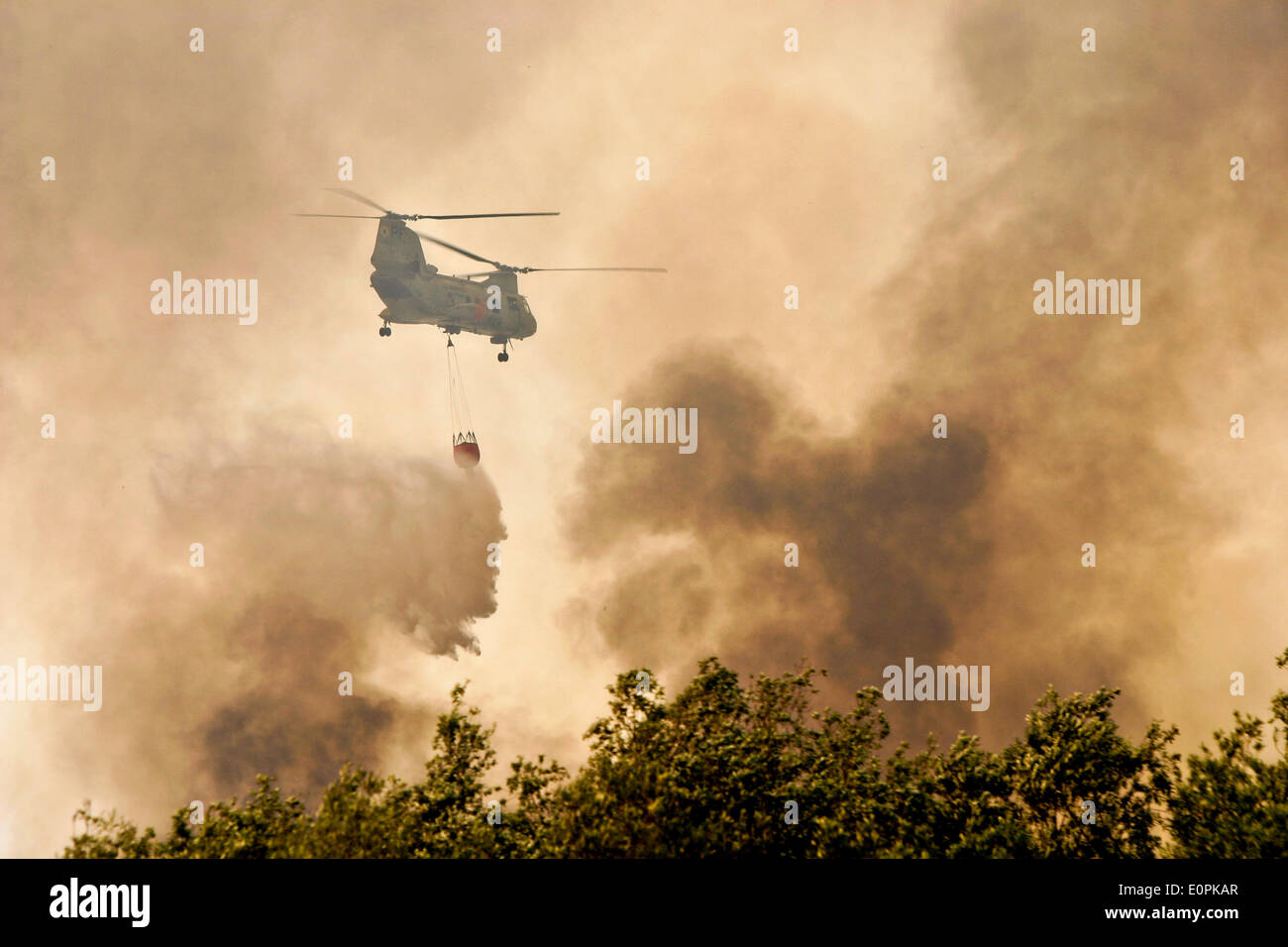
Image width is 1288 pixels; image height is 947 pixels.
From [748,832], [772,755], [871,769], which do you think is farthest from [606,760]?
[871,769]

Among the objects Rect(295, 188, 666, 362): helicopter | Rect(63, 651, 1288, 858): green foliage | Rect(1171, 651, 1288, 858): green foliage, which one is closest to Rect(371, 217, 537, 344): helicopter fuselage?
Rect(295, 188, 666, 362): helicopter

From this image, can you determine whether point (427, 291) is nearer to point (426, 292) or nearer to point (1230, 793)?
point (426, 292)

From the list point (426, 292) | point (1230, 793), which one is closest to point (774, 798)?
point (1230, 793)

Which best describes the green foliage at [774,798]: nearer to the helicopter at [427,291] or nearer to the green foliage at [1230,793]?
the green foliage at [1230,793]

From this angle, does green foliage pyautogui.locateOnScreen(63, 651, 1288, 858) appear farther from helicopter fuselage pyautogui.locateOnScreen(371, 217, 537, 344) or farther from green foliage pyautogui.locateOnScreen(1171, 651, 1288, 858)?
helicopter fuselage pyautogui.locateOnScreen(371, 217, 537, 344)

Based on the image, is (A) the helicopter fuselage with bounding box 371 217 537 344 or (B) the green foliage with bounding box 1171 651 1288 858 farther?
(A) the helicopter fuselage with bounding box 371 217 537 344

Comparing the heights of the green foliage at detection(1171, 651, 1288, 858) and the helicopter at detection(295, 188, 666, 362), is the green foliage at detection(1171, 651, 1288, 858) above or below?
below

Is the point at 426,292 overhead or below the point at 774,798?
overhead

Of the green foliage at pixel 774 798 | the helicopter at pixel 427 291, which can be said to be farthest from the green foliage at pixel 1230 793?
the helicopter at pixel 427 291
